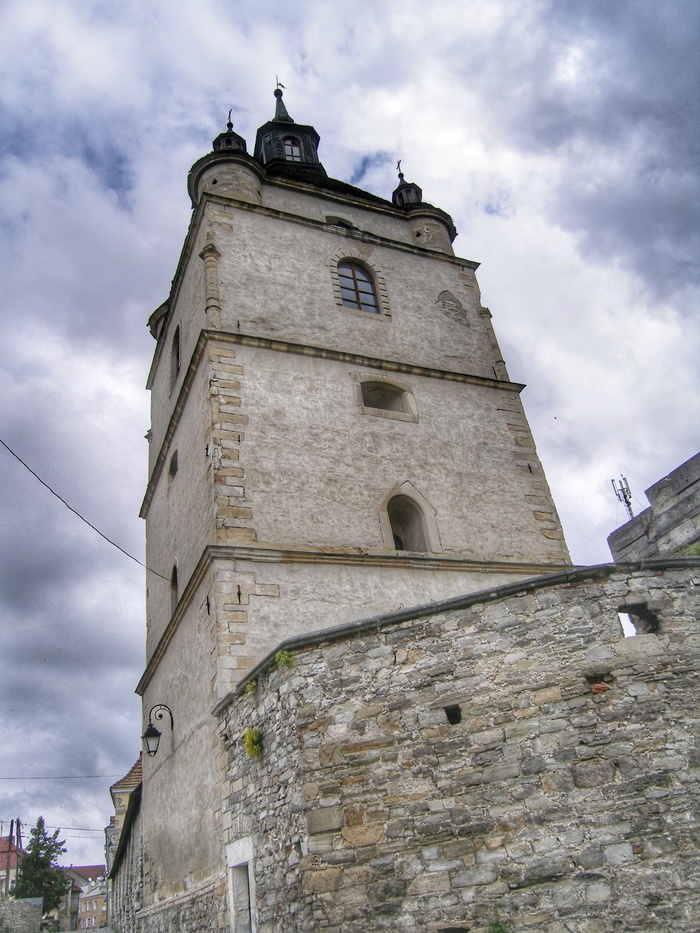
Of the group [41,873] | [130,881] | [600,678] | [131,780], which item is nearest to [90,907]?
[41,873]

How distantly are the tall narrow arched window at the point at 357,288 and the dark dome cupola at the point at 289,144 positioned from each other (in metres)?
6.90

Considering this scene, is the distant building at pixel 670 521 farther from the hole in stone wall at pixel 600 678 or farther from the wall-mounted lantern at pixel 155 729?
the wall-mounted lantern at pixel 155 729

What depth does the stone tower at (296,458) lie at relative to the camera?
9609 millimetres

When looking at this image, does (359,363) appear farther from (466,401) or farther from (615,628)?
(615,628)

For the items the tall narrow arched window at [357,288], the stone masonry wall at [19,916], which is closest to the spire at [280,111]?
the tall narrow arched window at [357,288]

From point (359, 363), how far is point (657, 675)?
26.2ft

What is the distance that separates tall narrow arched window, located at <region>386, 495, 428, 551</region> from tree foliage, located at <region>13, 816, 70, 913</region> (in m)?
34.2

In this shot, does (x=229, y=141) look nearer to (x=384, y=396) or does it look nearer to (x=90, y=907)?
(x=384, y=396)

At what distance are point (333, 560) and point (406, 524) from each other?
2.15 m

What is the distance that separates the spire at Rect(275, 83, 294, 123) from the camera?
22609 millimetres

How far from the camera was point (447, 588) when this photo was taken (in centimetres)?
1065

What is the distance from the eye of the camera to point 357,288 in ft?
47.2

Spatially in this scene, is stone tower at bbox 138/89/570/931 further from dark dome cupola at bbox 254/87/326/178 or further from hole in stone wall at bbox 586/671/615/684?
dark dome cupola at bbox 254/87/326/178

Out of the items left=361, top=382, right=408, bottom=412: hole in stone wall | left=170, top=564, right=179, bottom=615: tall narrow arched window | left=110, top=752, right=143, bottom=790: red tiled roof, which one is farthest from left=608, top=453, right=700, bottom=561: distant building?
left=110, top=752, right=143, bottom=790: red tiled roof
